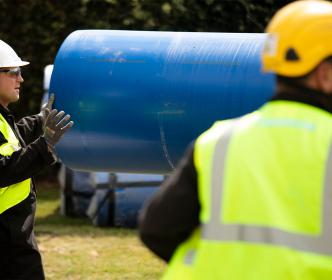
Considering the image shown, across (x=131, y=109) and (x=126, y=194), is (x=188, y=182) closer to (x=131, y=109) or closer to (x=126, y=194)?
(x=131, y=109)

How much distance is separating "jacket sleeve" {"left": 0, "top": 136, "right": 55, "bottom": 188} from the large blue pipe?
25 centimetres

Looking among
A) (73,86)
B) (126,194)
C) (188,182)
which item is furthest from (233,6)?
(188,182)

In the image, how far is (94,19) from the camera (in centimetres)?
1112

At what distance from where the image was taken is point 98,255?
6.77 meters

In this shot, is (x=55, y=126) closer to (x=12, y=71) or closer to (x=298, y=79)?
(x=12, y=71)

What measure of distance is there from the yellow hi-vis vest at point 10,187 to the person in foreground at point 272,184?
201 centimetres

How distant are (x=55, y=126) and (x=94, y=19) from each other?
24.0 feet

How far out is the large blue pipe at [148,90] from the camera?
3818 millimetres

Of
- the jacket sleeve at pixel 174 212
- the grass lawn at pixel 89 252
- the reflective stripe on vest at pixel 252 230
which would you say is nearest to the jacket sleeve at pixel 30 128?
the grass lawn at pixel 89 252

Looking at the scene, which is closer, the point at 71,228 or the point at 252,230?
the point at 252,230

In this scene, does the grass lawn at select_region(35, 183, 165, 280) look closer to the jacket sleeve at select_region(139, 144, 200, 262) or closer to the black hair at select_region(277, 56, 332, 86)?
the jacket sleeve at select_region(139, 144, 200, 262)

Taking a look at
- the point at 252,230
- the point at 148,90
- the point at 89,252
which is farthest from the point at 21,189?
the point at 89,252

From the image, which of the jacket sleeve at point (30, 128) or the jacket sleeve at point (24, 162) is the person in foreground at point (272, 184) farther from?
the jacket sleeve at point (30, 128)

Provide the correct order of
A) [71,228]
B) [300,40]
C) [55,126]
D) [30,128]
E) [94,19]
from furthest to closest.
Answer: [94,19], [71,228], [30,128], [55,126], [300,40]
